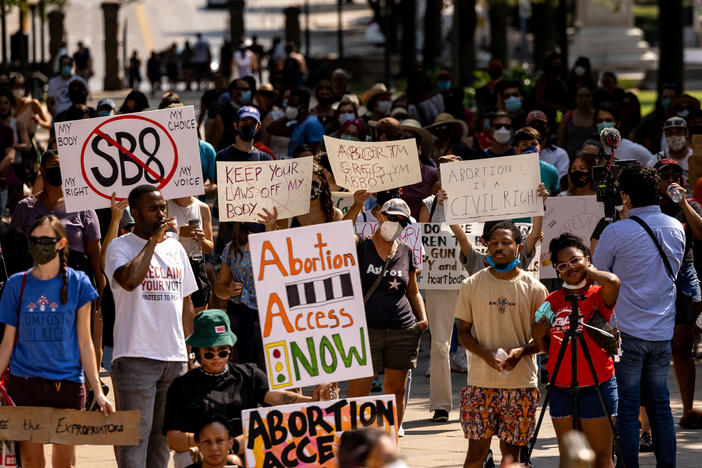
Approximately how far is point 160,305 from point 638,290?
2734 mm

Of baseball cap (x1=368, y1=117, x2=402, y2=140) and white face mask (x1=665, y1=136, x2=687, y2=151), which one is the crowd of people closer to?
baseball cap (x1=368, y1=117, x2=402, y2=140)

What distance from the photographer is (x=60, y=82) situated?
2091 centimetres

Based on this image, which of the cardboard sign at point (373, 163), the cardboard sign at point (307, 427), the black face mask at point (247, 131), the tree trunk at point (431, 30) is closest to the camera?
the cardboard sign at point (307, 427)

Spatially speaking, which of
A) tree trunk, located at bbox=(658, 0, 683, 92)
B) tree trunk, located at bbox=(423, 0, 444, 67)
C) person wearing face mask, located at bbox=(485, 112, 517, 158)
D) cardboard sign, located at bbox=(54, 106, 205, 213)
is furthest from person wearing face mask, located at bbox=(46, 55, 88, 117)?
tree trunk, located at bbox=(423, 0, 444, 67)

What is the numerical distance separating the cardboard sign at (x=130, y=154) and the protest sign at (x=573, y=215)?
9.78 ft

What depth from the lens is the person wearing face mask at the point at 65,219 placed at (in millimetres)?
9477

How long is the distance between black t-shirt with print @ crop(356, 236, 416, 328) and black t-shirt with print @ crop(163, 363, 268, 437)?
176cm

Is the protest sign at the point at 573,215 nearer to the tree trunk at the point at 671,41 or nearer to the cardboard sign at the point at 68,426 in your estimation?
the cardboard sign at the point at 68,426

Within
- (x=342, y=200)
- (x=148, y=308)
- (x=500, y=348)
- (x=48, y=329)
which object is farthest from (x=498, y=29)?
(x=48, y=329)

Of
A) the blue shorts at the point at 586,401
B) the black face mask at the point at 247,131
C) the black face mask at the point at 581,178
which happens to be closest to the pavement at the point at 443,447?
the blue shorts at the point at 586,401

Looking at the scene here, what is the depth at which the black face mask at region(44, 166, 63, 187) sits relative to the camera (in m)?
9.54

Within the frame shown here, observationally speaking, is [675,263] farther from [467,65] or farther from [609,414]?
[467,65]

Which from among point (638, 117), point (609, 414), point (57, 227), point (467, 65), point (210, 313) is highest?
point (467, 65)

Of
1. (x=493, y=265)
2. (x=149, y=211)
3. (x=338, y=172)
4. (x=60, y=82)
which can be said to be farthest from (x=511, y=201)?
(x=60, y=82)
